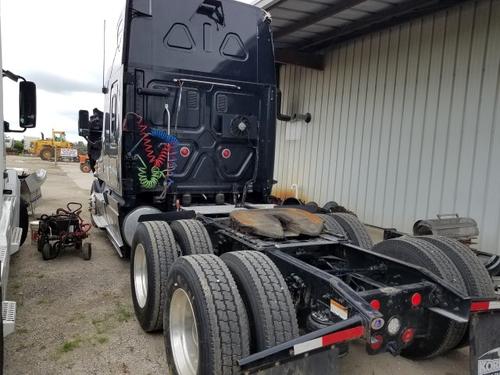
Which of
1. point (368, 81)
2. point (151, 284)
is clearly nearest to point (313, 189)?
point (368, 81)

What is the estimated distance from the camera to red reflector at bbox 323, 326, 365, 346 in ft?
6.31

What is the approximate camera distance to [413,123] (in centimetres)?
774

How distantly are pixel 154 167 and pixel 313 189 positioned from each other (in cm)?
628

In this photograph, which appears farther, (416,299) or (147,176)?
(147,176)

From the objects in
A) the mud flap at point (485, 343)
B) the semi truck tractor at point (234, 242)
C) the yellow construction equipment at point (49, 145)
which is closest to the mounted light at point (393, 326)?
the semi truck tractor at point (234, 242)

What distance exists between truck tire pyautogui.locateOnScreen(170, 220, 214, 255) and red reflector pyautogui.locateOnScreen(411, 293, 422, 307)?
175cm

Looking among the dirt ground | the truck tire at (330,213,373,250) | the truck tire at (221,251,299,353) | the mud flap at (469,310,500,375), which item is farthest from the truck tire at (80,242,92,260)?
the mud flap at (469,310,500,375)

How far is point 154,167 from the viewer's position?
196 inches

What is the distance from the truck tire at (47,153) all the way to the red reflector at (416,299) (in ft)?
124

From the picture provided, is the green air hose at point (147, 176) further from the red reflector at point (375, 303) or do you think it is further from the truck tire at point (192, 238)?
the red reflector at point (375, 303)

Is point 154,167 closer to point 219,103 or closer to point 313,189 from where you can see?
point 219,103

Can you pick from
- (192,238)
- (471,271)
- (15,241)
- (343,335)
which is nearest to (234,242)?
(192,238)

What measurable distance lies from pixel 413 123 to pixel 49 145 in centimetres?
3491

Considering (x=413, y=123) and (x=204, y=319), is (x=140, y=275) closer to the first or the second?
(x=204, y=319)
